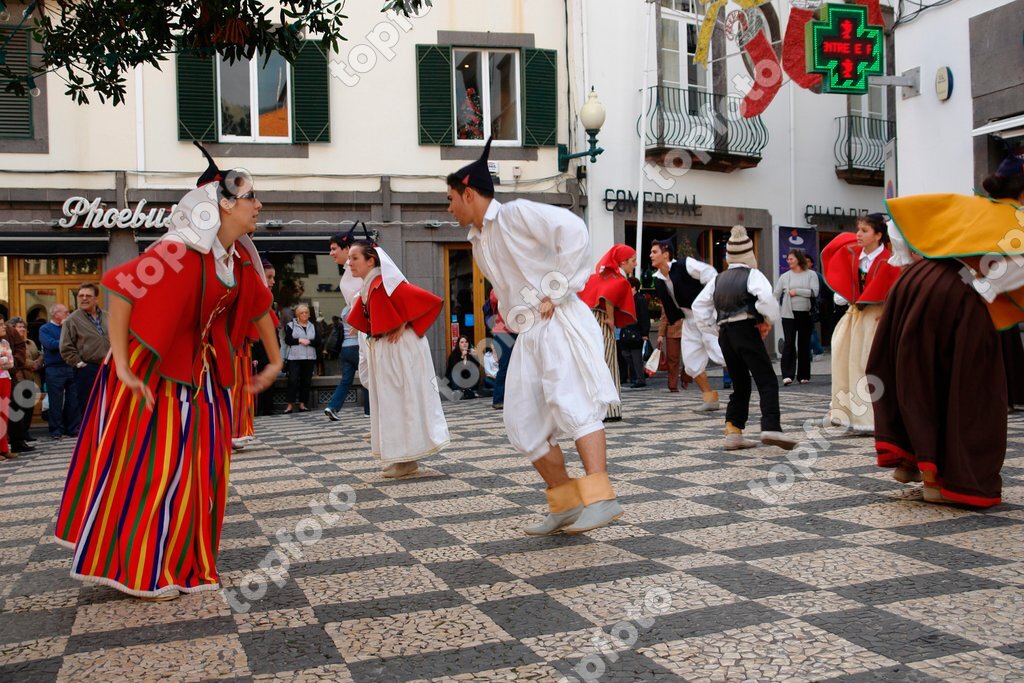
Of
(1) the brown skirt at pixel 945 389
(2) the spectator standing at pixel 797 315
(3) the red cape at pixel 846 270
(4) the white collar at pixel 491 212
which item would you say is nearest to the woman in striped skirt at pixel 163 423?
(4) the white collar at pixel 491 212

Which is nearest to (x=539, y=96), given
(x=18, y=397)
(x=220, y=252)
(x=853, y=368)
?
(x=18, y=397)

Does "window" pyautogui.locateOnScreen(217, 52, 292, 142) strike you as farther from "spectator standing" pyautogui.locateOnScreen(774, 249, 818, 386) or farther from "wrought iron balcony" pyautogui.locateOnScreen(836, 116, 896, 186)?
"wrought iron balcony" pyautogui.locateOnScreen(836, 116, 896, 186)

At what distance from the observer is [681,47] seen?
65.8ft

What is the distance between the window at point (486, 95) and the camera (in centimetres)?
1875

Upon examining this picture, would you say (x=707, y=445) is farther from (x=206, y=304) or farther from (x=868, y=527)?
(x=206, y=304)

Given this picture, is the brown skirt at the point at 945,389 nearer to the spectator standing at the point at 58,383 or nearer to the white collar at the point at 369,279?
the white collar at the point at 369,279

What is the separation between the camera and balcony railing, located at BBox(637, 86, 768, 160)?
63.9 ft

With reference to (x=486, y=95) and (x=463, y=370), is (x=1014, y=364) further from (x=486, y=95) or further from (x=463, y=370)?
(x=486, y=95)

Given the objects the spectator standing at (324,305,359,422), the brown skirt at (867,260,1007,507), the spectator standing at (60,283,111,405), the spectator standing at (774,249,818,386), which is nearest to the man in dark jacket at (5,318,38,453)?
the spectator standing at (60,283,111,405)

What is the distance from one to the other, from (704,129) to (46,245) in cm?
1139

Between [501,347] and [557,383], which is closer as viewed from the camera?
[557,383]

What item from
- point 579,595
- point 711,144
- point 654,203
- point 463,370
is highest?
point 711,144

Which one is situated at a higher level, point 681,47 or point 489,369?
point 681,47

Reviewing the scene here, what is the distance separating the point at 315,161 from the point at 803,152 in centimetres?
1003
